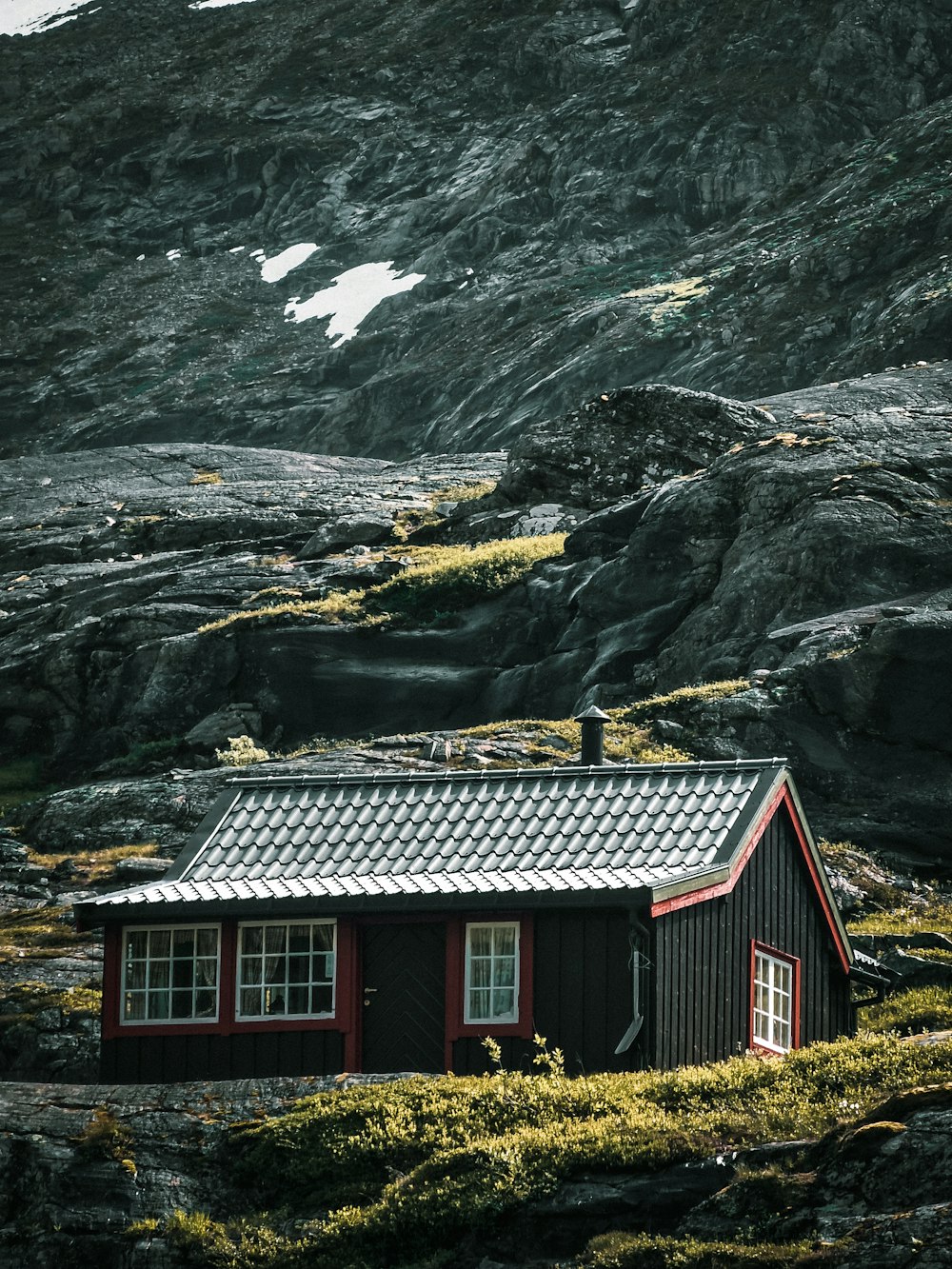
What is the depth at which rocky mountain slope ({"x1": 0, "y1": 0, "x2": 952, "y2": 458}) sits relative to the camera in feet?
248

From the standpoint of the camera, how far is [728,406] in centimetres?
5044

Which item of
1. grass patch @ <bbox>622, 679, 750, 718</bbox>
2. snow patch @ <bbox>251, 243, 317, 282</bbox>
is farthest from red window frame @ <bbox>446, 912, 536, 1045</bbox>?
snow patch @ <bbox>251, 243, 317, 282</bbox>

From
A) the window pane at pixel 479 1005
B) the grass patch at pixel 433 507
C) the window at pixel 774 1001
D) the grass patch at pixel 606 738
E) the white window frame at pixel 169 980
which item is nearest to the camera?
the window pane at pixel 479 1005

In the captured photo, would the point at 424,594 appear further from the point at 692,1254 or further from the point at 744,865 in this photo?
the point at 692,1254

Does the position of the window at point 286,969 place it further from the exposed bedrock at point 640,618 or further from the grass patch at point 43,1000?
the exposed bedrock at point 640,618

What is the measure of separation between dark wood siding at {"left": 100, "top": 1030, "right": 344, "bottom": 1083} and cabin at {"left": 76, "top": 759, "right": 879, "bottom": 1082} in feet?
0.07

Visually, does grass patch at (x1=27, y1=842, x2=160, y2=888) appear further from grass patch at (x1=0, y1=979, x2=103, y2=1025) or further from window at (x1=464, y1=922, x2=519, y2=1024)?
window at (x1=464, y1=922, x2=519, y2=1024)

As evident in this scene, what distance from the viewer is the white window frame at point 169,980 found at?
19.3 m

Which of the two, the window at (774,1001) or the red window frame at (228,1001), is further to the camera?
the window at (774,1001)

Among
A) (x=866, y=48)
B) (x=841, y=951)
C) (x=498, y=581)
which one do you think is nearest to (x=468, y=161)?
(x=866, y=48)

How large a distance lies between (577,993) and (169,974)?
422cm

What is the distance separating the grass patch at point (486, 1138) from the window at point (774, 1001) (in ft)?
9.45

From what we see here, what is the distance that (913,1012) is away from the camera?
75.6ft

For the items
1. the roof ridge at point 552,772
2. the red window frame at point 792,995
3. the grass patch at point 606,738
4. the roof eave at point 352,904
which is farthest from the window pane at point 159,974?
the grass patch at point 606,738
